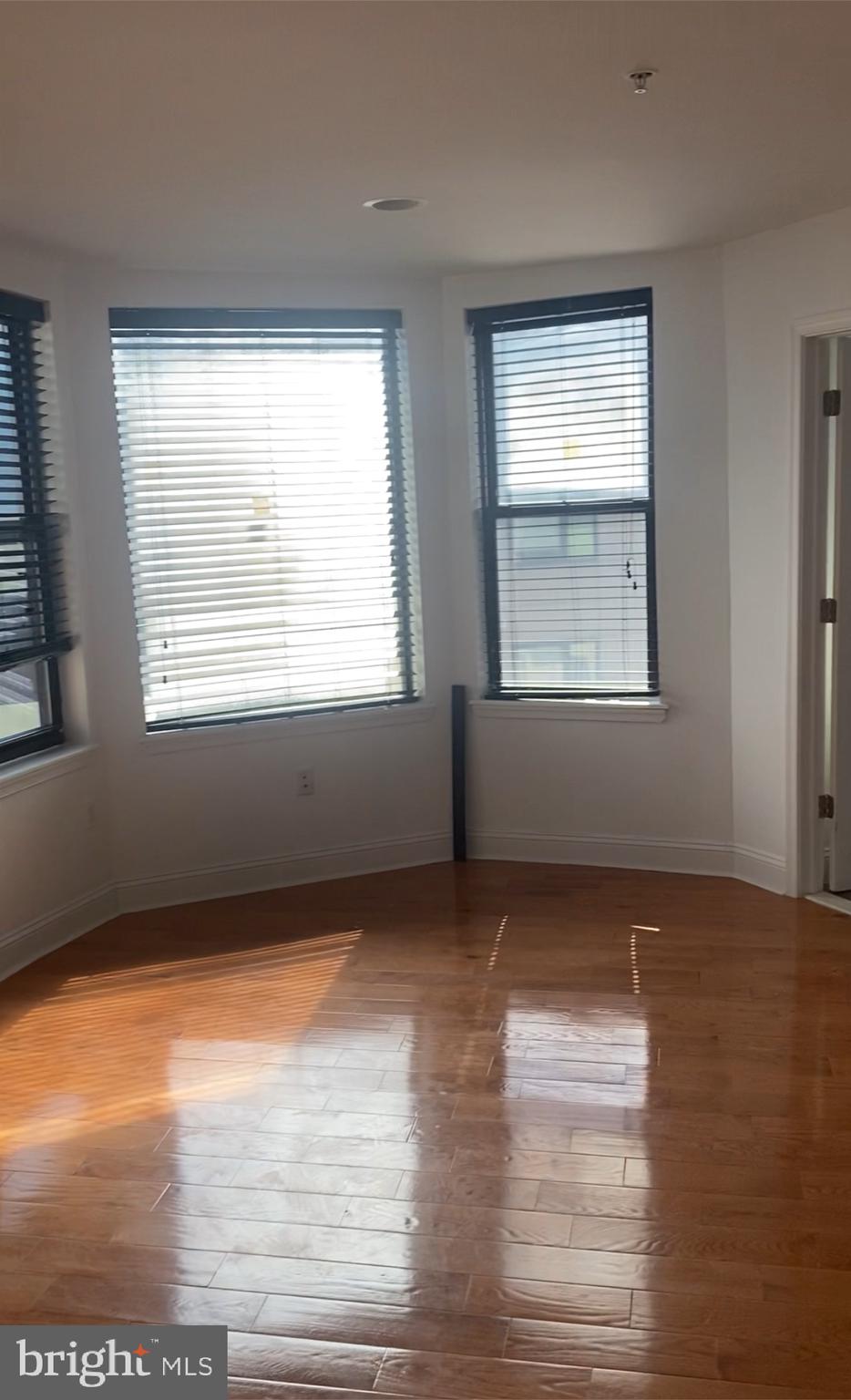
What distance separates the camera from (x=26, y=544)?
4504 mm

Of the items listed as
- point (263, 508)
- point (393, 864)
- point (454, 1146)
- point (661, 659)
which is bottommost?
point (454, 1146)

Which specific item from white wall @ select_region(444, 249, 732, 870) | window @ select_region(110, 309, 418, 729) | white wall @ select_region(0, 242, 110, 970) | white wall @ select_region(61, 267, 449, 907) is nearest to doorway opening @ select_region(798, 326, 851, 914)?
white wall @ select_region(444, 249, 732, 870)

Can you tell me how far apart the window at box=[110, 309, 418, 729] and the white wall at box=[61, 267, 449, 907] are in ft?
0.26

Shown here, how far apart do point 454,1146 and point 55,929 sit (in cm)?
211

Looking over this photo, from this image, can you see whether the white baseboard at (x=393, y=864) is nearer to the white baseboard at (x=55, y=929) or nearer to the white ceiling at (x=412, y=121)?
the white baseboard at (x=55, y=929)

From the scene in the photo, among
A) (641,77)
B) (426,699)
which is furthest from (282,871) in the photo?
(641,77)

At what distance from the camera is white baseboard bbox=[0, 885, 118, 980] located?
14.2 ft

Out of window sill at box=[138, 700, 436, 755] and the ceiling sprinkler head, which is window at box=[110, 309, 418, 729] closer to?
window sill at box=[138, 700, 436, 755]

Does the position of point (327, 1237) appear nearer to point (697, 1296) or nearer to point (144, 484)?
point (697, 1296)

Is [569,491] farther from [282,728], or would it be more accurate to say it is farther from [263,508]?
[282,728]

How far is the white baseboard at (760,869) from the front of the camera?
4.82 metres

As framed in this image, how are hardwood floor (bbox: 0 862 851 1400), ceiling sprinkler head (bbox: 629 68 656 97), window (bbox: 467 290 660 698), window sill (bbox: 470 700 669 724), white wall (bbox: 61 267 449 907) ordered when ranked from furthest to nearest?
window sill (bbox: 470 700 669 724), window (bbox: 467 290 660 698), white wall (bbox: 61 267 449 907), ceiling sprinkler head (bbox: 629 68 656 97), hardwood floor (bbox: 0 862 851 1400)

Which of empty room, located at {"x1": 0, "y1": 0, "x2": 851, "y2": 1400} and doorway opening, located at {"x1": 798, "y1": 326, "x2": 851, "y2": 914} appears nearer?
empty room, located at {"x1": 0, "y1": 0, "x2": 851, "y2": 1400}

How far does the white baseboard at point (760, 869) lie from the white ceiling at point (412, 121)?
2400 millimetres
